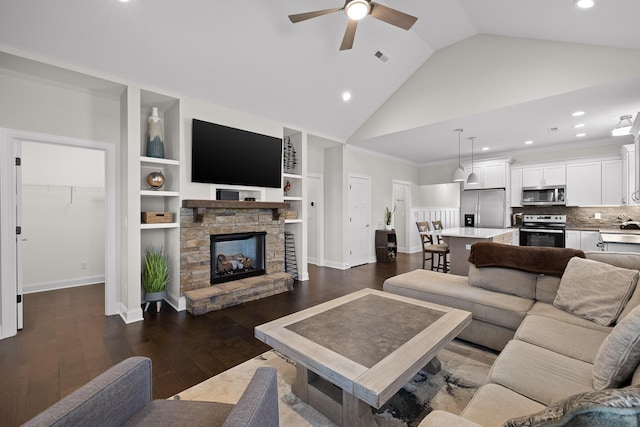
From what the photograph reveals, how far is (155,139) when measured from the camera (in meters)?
3.61

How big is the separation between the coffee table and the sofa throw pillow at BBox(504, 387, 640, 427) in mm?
706

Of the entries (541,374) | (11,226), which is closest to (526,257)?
(541,374)

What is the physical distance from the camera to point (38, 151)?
4465 mm

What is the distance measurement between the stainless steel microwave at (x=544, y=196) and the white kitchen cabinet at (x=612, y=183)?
24.2 inches

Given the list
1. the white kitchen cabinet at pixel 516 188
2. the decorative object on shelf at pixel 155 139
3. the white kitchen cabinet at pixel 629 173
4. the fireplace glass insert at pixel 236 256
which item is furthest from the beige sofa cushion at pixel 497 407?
the white kitchen cabinet at pixel 516 188

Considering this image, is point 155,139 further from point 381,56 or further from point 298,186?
point 381,56

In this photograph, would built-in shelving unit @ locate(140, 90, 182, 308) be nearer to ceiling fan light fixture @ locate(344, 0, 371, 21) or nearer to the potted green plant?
the potted green plant

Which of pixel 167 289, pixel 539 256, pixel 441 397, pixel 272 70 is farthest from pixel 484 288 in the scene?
pixel 167 289

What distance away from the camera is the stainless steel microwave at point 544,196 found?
19.4ft

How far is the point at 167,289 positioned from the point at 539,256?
4.44 m

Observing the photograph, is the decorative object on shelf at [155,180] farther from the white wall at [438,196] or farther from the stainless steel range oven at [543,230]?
the stainless steel range oven at [543,230]

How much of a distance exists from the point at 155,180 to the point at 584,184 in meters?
7.70

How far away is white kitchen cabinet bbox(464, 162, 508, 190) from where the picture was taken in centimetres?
654

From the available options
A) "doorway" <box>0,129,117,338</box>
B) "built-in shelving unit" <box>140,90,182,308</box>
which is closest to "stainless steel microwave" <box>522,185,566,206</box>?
"built-in shelving unit" <box>140,90,182,308</box>
